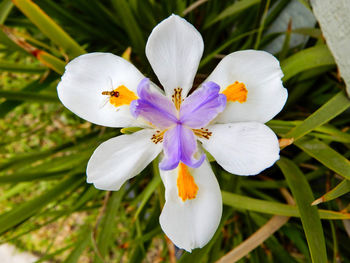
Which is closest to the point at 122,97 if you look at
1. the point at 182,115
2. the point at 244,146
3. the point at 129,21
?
the point at 182,115

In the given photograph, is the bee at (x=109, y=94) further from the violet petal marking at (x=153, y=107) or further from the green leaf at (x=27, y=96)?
the green leaf at (x=27, y=96)

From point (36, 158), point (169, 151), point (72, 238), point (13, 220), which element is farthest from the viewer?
point (72, 238)

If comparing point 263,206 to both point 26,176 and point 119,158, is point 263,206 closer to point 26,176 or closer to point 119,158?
point 119,158

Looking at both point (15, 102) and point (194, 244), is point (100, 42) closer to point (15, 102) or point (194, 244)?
point (15, 102)

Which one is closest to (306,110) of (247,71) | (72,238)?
(247,71)

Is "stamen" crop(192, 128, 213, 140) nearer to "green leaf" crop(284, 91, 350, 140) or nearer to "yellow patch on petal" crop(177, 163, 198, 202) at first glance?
"yellow patch on petal" crop(177, 163, 198, 202)

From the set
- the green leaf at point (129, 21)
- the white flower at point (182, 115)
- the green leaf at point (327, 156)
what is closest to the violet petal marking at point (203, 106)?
the white flower at point (182, 115)
